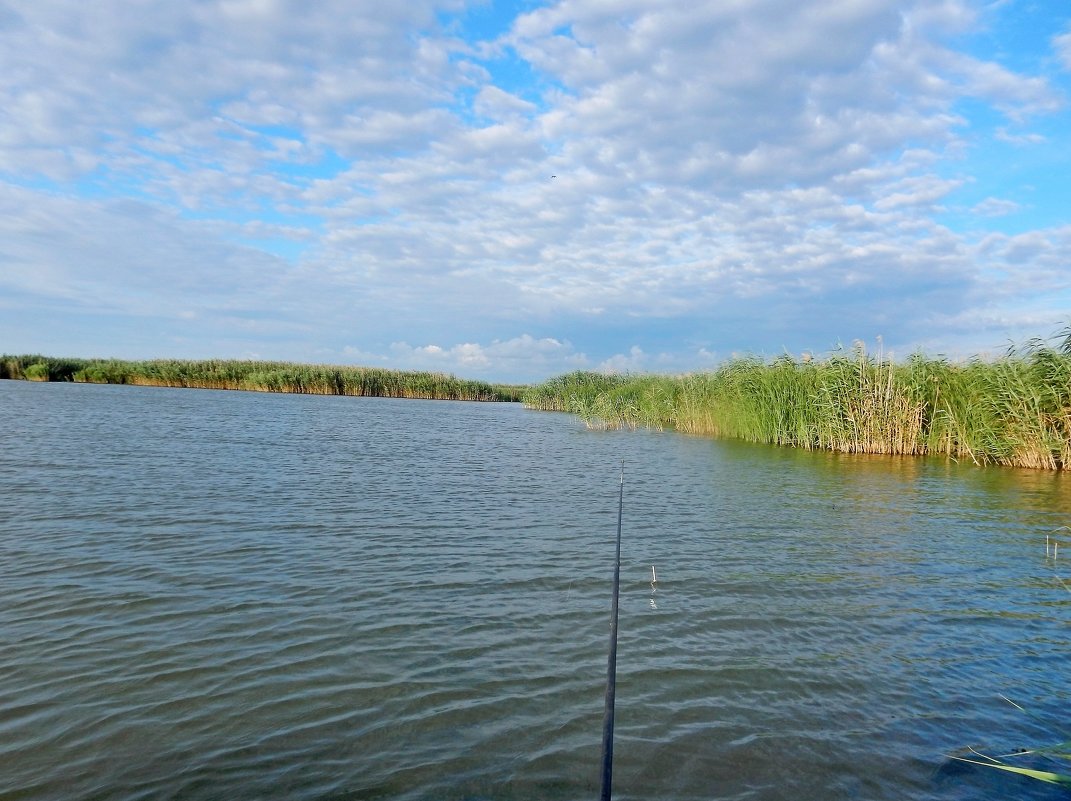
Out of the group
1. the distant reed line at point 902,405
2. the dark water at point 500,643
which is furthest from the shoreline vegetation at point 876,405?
the dark water at point 500,643

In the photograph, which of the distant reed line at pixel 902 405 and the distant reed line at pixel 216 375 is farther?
the distant reed line at pixel 216 375

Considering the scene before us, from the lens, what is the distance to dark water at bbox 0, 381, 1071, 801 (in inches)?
149

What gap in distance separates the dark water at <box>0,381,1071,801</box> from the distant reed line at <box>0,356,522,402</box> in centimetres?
4935

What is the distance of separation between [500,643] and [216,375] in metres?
62.1

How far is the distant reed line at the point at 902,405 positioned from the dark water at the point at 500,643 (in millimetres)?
6676

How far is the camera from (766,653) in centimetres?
552

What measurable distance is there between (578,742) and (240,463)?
13026 millimetres

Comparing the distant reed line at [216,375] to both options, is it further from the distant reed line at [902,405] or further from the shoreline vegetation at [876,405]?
the distant reed line at [902,405]

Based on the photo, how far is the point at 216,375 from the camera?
60.1 m

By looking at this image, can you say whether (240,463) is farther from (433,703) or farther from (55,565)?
(433,703)

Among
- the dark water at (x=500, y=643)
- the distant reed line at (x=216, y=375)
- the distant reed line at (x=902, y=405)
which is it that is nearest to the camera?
the dark water at (x=500, y=643)

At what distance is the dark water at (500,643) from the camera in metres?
3.80

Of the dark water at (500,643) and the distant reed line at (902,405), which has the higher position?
the distant reed line at (902,405)

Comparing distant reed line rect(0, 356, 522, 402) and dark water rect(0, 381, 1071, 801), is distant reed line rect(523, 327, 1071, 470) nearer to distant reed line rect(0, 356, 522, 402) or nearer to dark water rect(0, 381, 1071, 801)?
dark water rect(0, 381, 1071, 801)
